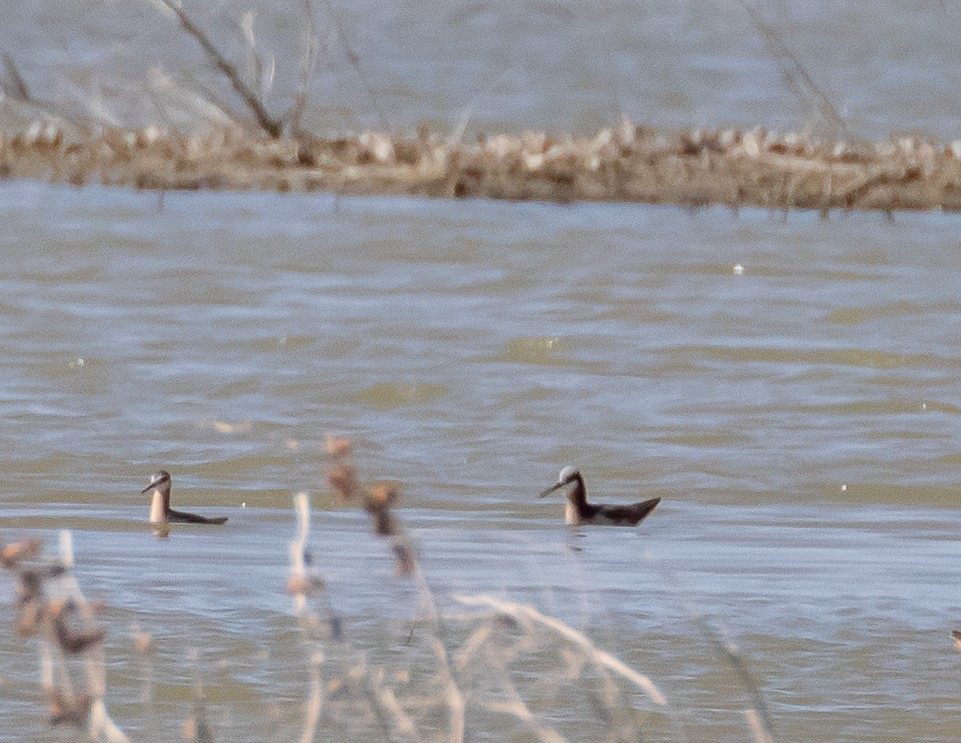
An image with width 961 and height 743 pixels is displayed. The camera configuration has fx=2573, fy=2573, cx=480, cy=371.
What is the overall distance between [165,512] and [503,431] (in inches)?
109

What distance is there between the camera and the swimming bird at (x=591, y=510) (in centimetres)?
822

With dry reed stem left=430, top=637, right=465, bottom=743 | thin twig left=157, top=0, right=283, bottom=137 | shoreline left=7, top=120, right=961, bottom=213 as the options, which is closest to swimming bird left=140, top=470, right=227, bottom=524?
dry reed stem left=430, top=637, right=465, bottom=743

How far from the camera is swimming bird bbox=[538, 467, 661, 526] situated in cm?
822

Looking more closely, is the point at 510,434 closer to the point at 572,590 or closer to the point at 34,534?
the point at 34,534

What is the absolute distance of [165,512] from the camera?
7961 mm

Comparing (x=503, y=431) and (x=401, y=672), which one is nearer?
(x=401, y=672)

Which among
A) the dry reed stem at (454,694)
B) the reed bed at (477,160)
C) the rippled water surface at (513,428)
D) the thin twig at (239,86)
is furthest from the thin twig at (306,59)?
the dry reed stem at (454,694)

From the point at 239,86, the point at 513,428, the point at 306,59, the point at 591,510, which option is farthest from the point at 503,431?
the point at 239,86

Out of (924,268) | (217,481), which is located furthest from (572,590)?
(924,268)

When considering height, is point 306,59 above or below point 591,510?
above

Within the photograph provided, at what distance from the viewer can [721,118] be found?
87.8 ft

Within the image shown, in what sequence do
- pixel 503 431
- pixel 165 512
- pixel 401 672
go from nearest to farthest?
1. pixel 401 672
2. pixel 165 512
3. pixel 503 431

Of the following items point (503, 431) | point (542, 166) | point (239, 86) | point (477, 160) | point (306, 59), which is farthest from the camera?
point (239, 86)

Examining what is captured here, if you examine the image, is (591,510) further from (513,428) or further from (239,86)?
(239,86)
